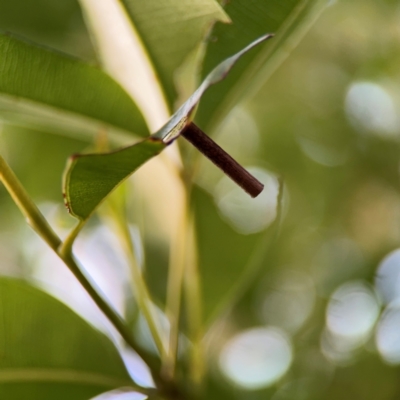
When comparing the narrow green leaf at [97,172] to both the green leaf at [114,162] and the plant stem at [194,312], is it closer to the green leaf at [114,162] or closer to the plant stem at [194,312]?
the green leaf at [114,162]

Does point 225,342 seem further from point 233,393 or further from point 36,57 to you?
point 36,57

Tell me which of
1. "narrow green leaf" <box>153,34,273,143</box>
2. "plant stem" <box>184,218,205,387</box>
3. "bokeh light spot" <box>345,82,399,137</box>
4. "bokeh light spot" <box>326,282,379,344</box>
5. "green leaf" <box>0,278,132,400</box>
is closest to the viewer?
"narrow green leaf" <box>153,34,273,143</box>

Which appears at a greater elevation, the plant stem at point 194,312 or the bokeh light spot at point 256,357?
the bokeh light spot at point 256,357

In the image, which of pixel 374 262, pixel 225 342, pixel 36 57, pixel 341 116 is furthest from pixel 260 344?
pixel 36 57

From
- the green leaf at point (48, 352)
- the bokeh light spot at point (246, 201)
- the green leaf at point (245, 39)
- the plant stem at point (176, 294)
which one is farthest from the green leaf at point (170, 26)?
the bokeh light spot at point (246, 201)

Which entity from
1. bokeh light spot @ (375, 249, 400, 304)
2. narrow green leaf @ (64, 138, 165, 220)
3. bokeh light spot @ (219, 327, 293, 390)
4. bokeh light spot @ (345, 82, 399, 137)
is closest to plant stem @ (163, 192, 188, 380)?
narrow green leaf @ (64, 138, 165, 220)

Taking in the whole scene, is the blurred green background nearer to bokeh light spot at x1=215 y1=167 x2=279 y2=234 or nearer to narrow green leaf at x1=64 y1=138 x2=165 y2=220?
bokeh light spot at x1=215 y1=167 x2=279 y2=234

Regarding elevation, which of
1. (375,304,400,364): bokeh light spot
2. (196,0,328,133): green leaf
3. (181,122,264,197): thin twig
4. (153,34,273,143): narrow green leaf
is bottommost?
(181,122,264,197): thin twig
